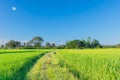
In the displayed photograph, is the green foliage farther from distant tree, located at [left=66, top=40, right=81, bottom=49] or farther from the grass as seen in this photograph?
the grass

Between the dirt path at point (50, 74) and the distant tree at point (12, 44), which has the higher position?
the distant tree at point (12, 44)

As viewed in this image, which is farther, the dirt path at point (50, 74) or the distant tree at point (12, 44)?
the distant tree at point (12, 44)

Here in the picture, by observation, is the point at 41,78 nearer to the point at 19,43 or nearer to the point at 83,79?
the point at 83,79

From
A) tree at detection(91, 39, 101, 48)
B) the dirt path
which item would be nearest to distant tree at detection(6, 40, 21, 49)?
tree at detection(91, 39, 101, 48)

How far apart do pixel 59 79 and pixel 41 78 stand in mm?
847

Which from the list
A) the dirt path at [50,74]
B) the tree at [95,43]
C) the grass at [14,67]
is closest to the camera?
the grass at [14,67]

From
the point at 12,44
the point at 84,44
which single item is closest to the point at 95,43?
the point at 84,44

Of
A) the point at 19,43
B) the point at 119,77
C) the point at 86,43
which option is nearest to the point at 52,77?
the point at 119,77

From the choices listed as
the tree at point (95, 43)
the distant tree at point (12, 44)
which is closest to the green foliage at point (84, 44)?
the tree at point (95, 43)

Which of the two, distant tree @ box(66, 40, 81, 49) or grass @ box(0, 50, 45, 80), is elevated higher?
distant tree @ box(66, 40, 81, 49)

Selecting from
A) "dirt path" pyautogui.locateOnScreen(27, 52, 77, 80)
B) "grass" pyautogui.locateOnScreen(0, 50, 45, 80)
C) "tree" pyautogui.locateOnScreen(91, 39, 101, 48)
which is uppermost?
"tree" pyautogui.locateOnScreen(91, 39, 101, 48)

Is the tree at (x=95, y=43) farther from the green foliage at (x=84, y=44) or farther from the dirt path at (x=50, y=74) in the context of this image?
the dirt path at (x=50, y=74)

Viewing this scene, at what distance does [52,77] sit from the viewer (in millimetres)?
9398

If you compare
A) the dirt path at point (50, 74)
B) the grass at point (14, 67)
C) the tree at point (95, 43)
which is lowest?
the dirt path at point (50, 74)
